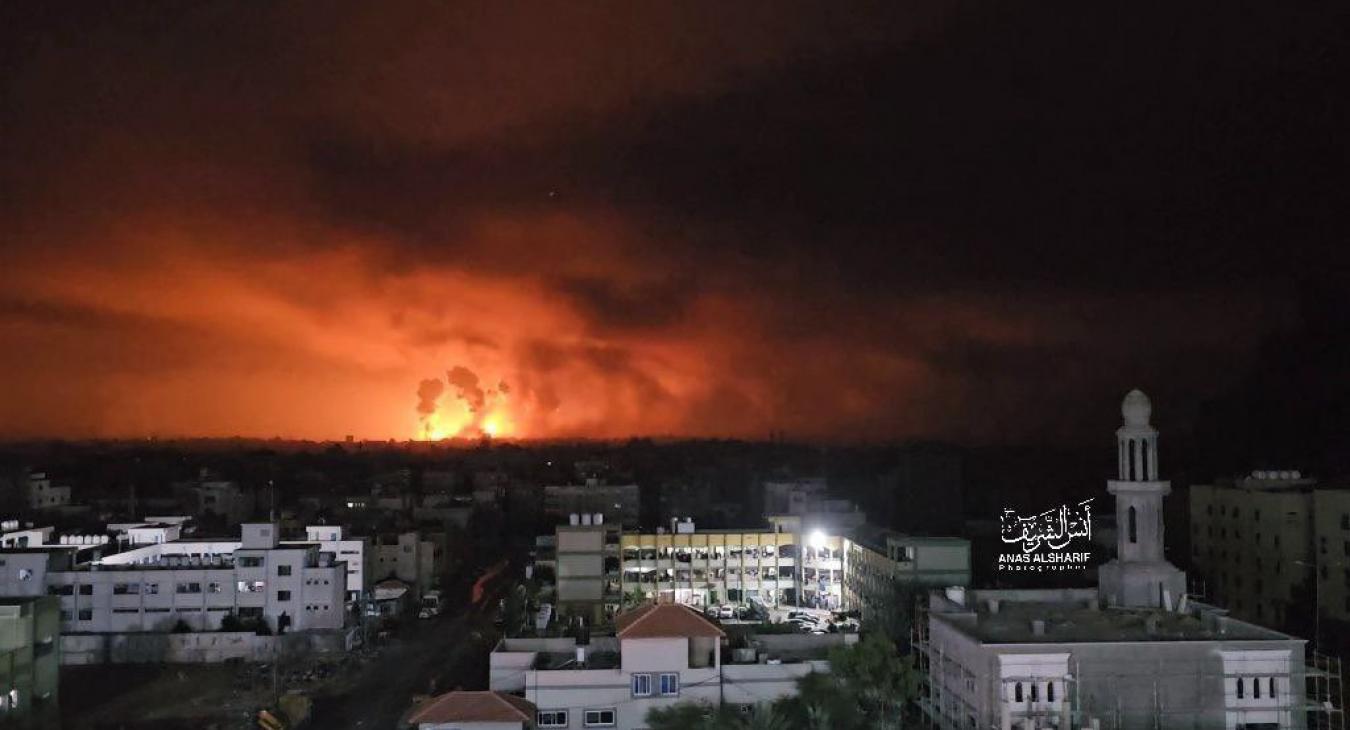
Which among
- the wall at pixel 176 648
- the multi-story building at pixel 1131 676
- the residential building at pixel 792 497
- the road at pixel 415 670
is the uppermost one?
the residential building at pixel 792 497

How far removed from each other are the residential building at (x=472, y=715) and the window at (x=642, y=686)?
1464 mm

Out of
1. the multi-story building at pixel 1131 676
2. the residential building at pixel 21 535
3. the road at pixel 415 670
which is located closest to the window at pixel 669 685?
the multi-story building at pixel 1131 676

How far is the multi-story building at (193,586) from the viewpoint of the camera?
78.2 ft

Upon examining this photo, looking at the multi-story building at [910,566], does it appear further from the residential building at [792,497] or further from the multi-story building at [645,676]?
the multi-story building at [645,676]

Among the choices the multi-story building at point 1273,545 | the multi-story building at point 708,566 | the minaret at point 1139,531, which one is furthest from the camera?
the multi-story building at point 708,566

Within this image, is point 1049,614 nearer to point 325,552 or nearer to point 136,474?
point 325,552

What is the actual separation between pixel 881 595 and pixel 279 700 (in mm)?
13084

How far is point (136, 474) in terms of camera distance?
68.2 meters

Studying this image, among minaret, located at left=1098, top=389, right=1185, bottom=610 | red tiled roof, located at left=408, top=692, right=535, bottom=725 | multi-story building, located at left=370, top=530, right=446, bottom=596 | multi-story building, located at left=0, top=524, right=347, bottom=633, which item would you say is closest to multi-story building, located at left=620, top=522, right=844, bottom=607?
multi-story building, located at left=370, top=530, right=446, bottom=596

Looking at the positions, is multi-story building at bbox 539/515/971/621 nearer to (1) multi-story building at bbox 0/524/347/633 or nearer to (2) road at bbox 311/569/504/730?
(2) road at bbox 311/569/504/730

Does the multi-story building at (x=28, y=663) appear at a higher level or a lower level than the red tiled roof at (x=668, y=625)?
lower

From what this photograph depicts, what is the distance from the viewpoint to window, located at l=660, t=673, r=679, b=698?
14.0m

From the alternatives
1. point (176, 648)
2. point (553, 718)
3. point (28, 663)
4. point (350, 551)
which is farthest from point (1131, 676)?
point (350, 551)

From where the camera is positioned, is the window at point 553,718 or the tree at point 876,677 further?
the tree at point 876,677
